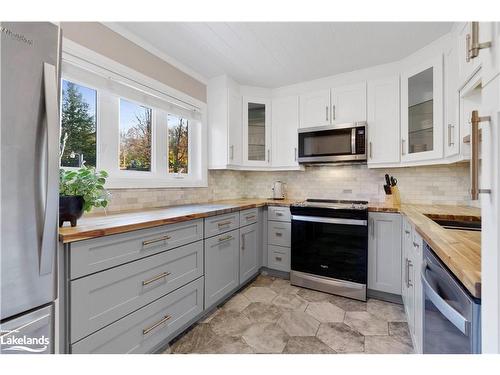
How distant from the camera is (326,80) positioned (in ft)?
9.03

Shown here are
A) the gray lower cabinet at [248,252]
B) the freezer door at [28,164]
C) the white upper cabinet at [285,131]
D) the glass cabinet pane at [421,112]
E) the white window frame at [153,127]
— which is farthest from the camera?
the white upper cabinet at [285,131]

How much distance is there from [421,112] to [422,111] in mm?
Result: 12

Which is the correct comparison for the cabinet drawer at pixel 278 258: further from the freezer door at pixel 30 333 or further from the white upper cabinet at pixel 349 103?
the freezer door at pixel 30 333

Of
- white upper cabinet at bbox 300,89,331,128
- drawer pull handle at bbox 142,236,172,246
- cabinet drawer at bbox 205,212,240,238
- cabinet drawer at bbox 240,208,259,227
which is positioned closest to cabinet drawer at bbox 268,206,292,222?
Answer: cabinet drawer at bbox 240,208,259,227

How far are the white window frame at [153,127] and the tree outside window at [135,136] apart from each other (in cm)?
6

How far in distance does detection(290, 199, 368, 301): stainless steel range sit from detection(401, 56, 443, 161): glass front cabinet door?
28.9 inches

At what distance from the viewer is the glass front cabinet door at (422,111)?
2.04 meters

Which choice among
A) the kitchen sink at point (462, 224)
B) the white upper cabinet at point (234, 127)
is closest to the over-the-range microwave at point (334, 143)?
the white upper cabinet at point (234, 127)

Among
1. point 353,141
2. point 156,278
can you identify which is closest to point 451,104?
point 353,141

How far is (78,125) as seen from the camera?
1.71 m

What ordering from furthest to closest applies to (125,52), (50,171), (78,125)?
(125,52)
(78,125)
(50,171)

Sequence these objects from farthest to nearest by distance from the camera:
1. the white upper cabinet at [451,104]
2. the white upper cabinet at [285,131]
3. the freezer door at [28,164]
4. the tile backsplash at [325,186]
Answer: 1. the white upper cabinet at [285,131]
2. the tile backsplash at [325,186]
3. the white upper cabinet at [451,104]
4. the freezer door at [28,164]

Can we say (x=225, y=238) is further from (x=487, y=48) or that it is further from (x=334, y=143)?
(x=487, y=48)
